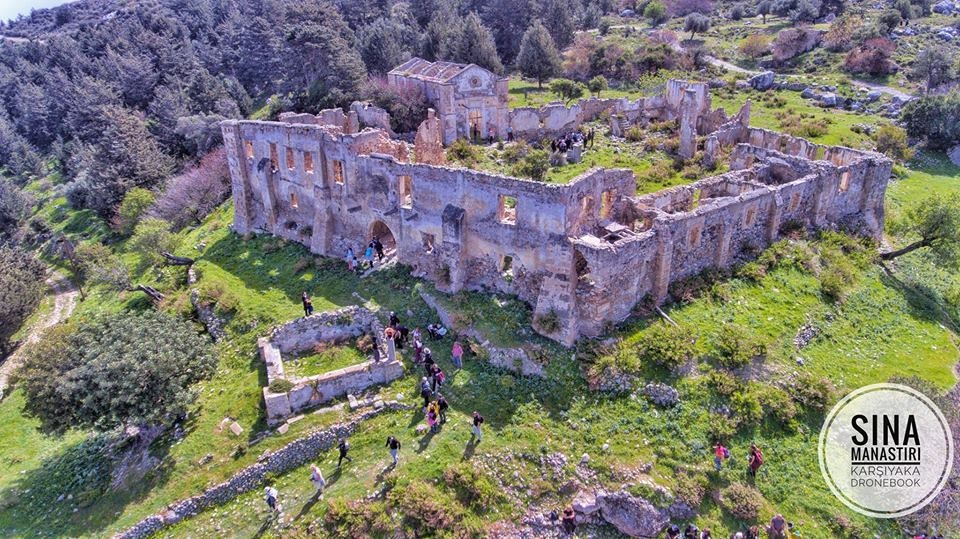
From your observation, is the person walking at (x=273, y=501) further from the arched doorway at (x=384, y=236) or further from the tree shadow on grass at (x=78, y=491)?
the arched doorway at (x=384, y=236)

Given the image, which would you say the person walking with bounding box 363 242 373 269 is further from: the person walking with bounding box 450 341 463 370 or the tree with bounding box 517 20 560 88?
the tree with bounding box 517 20 560 88

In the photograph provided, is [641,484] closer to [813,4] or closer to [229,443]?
[229,443]

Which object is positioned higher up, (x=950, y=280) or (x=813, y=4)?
(x=813, y=4)

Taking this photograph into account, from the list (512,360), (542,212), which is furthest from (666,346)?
(542,212)

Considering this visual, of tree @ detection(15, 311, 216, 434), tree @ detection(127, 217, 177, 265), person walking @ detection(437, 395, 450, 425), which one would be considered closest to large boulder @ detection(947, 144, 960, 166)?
person walking @ detection(437, 395, 450, 425)

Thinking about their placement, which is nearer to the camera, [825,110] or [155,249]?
[155,249]

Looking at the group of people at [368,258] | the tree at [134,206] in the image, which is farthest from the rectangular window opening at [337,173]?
the tree at [134,206]

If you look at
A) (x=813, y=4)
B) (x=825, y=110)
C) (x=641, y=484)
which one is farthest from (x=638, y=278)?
(x=813, y=4)
